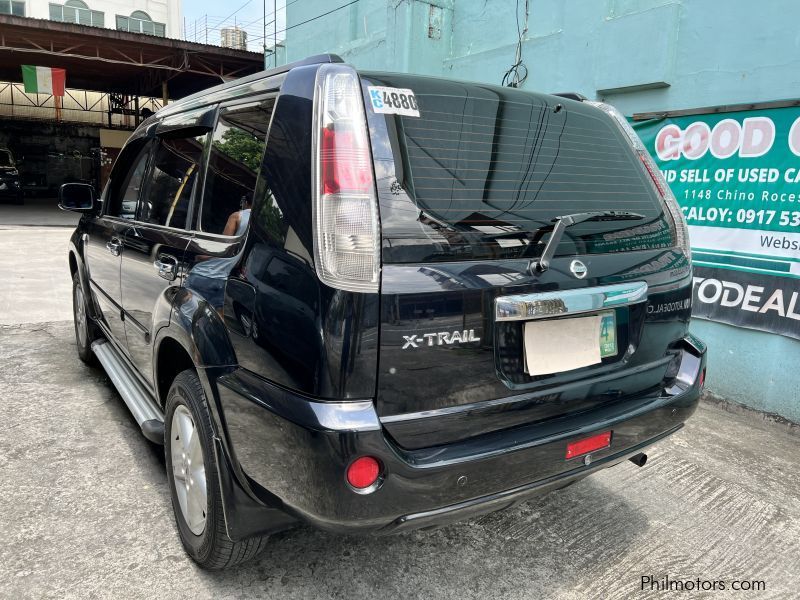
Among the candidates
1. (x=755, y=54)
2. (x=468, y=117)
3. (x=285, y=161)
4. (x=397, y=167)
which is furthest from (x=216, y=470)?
(x=755, y=54)

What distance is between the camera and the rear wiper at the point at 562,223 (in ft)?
6.19

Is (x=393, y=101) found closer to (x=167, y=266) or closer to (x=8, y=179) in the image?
(x=167, y=266)

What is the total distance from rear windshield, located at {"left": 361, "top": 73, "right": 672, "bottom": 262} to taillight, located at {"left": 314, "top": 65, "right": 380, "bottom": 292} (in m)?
0.04

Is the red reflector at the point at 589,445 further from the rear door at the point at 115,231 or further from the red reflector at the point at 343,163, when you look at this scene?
the rear door at the point at 115,231

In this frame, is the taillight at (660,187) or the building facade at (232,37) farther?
the building facade at (232,37)

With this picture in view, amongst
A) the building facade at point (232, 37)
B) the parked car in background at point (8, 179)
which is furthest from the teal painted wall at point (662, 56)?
the parked car in background at point (8, 179)

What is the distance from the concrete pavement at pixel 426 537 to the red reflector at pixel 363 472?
2.63 ft

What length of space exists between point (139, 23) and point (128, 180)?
3136 centimetres

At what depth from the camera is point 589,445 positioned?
2.04 meters

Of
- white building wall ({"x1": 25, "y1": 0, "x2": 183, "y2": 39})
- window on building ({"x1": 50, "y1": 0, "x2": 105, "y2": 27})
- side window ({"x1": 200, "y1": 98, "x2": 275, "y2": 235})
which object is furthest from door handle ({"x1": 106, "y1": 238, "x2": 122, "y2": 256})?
white building wall ({"x1": 25, "y1": 0, "x2": 183, "y2": 39})

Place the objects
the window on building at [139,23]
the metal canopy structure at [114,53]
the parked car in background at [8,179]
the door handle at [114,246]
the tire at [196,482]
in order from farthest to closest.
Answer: the window on building at [139,23], the parked car in background at [8,179], the metal canopy structure at [114,53], the door handle at [114,246], the tire at [196,482]

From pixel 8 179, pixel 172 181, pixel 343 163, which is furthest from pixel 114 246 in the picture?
pixel 8 179

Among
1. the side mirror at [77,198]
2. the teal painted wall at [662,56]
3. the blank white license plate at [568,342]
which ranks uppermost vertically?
the teal painted wall at [662,56]

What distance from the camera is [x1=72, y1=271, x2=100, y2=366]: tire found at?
4332 mm
